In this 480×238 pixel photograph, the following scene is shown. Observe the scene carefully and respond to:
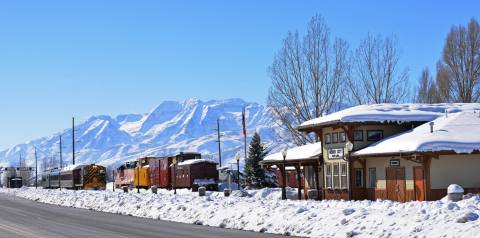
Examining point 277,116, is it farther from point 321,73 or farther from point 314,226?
point 314,226

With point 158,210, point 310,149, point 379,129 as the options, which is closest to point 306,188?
point 310,149

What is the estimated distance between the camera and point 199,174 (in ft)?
218

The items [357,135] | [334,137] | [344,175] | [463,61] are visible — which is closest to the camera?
[357,135]

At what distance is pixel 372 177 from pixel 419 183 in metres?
4.13

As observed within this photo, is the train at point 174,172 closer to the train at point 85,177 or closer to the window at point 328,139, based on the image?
the train at point 85,177

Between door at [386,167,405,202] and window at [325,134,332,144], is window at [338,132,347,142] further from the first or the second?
door at [386,167,405,202]

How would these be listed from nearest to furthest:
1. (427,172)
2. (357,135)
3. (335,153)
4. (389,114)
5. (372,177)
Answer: (427,172)
(372,177)
(389,114)
(357,135)
(335,153)

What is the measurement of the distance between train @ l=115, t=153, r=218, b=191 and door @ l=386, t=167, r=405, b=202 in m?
26.1

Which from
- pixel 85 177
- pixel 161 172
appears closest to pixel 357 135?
pixel 161 172

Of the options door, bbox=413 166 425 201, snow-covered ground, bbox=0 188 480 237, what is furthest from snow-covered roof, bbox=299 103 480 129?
snow-covered ground, bbox=0 188 480 237

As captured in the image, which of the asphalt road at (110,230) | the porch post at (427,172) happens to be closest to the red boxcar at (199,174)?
the porch post at (427,172)

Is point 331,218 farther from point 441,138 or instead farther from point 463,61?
point 463,61

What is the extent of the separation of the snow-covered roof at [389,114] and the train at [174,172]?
22.8 metres

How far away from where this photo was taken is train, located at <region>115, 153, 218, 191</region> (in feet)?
218
